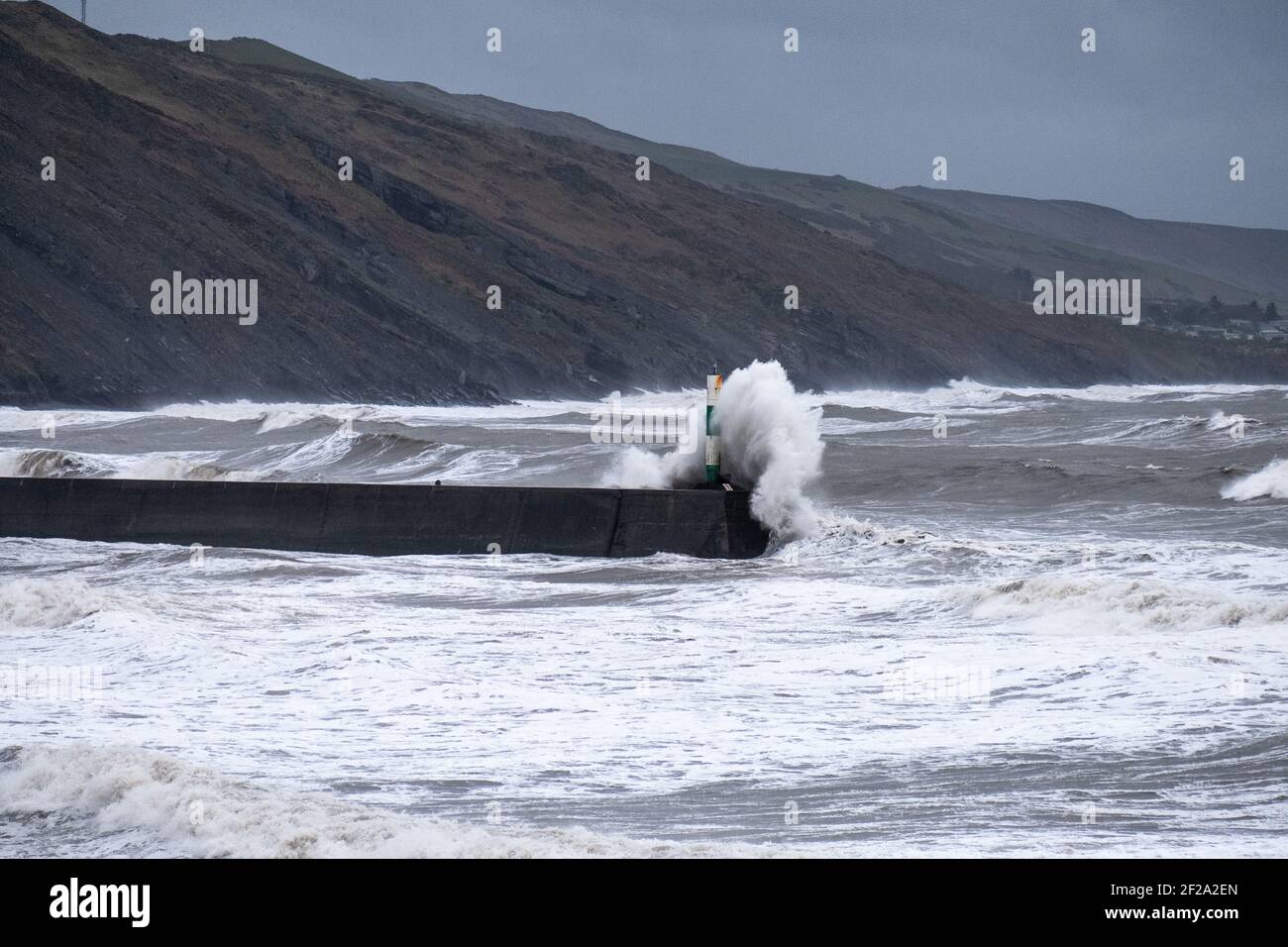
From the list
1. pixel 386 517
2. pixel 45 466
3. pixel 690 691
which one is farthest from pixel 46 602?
pixel 45 466

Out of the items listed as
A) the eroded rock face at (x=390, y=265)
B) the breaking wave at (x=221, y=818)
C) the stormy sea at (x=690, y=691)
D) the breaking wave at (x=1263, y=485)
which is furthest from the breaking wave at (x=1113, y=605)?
the eroded rock face at (x=390, y=265)

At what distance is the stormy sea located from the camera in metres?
7.19

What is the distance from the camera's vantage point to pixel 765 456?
18.4m

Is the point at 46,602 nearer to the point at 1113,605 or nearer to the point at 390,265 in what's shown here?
the point at 1113,605

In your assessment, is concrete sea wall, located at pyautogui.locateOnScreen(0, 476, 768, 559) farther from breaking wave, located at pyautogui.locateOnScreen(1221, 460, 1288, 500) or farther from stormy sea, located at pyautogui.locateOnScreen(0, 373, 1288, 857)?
breaking wave, located at pyautogui.locateOnScreen(1221, 460, 1288, 500)

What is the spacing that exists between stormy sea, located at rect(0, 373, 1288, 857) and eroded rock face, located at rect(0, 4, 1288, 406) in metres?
39.2

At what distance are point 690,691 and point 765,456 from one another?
8.36m

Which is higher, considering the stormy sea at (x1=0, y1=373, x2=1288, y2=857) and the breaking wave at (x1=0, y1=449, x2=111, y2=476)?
the breaking wave at (x1=0, y1=449, x2=111, y2=476)

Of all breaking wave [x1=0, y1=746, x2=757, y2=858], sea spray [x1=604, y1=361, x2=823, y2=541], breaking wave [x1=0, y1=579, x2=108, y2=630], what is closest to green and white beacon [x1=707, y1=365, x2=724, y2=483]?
sea spray [x1=604, y1=361, x2=823, y2=541]

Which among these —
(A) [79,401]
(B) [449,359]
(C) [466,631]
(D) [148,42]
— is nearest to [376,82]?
(D) [148,42]

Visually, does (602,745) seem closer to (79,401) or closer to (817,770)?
(817,770)

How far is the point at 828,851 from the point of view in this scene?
266 inches

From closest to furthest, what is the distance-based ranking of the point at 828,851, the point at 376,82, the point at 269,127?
the point at 828,851 → the point at 269,127 → the point at 376,82

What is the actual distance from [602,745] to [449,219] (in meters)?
80.9
